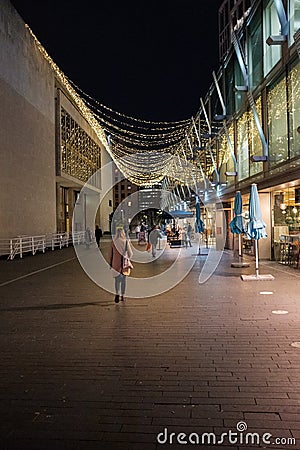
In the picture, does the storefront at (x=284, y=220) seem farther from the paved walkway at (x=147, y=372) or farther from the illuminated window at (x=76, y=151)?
the illuminated window at (x=76, y=151)

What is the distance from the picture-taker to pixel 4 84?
87.3ft

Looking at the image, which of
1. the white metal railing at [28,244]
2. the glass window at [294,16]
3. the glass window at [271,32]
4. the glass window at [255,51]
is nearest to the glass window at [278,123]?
the glass window at [271,32]

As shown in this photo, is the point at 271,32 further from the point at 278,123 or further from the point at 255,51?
the point at 278,123

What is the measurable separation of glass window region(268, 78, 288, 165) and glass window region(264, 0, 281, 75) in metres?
1.02

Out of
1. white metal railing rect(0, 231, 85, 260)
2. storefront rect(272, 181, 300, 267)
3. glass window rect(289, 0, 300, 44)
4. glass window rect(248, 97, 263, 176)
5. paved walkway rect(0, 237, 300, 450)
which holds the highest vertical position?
glass window rect(289, 0, 300, 44)

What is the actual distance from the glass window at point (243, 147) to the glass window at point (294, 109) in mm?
5606

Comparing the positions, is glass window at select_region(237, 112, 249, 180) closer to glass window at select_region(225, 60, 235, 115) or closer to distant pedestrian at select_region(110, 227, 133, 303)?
glass window at select_region(225, 60, 235, 115)

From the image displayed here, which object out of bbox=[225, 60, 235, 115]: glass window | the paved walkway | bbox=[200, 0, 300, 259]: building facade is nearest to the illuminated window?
bbox=[225, 60, 235, 115]: glass window

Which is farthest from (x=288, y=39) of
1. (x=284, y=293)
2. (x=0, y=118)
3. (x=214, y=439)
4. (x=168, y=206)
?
(x=168, y=206)

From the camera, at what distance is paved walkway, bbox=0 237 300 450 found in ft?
11.7

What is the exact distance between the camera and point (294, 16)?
50.3 feet

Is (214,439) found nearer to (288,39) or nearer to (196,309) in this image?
(196,309)

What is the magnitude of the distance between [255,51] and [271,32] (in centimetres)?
193

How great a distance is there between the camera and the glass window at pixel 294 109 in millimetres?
15008
